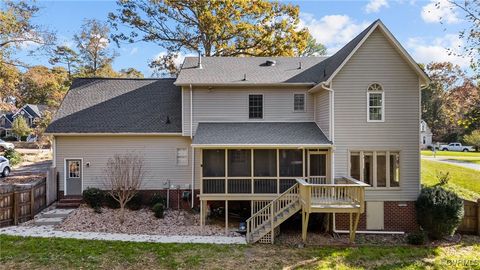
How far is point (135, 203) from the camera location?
15.8 metres

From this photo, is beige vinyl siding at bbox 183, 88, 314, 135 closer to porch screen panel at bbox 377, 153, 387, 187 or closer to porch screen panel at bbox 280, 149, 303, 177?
porch screen panel at bbox 280, 149, 303, 177

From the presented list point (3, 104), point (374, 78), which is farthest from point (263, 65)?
point (3, 104)

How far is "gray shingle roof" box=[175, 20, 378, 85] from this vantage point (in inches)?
622

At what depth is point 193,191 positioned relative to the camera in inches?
639

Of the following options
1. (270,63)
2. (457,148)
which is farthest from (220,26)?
(457,148)

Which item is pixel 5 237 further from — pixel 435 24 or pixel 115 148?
pixel 435 24

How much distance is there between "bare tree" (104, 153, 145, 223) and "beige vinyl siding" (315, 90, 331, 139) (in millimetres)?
9349

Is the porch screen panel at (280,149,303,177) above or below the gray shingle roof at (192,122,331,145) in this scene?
below

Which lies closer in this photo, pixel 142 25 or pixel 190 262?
pixel 190 262

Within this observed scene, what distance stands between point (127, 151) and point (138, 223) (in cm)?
418

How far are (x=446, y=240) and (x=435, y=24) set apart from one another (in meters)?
9.45

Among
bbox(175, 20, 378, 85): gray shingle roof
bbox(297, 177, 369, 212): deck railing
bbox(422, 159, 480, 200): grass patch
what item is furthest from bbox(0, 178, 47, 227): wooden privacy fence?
bbox(422, 159, 480, 200): grass patch

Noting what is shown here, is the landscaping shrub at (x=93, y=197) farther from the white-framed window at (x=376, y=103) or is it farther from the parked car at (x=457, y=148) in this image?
the parked car at (x=457, y=148)

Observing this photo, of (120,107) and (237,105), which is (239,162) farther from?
(120,107)
